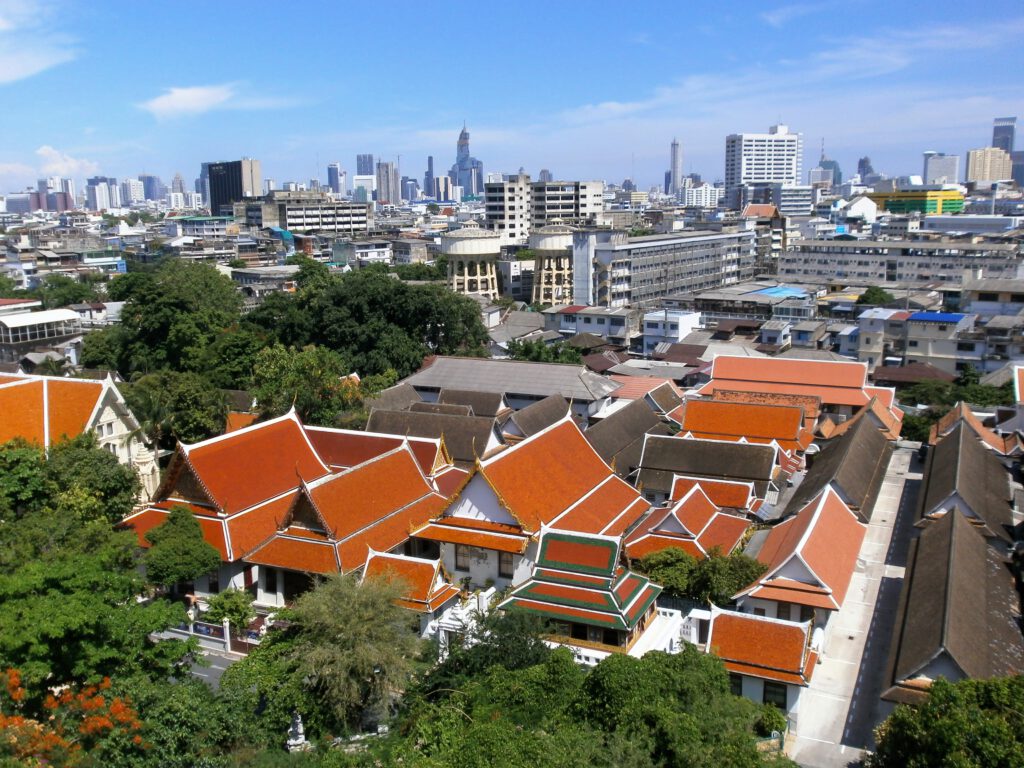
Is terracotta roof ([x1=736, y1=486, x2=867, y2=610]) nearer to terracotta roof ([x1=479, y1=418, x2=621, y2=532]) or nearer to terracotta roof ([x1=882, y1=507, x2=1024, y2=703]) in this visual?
terracotta roof ([x1=882, y1=507, x2=1024, y2=703])

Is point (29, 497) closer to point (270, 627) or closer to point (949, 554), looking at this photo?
point (270, 627)

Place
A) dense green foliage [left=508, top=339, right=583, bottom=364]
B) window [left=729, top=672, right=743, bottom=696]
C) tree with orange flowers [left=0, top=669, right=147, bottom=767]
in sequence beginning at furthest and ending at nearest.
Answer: dense green foliage [left=508, top=339, right=583, bottom=364]
window [left=729, top=672, right=743, bottom=696]
tree with orange flowers [left=0, top=669, right=147, bottom=767]

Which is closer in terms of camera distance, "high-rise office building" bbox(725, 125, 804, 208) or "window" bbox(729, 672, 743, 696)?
"window" bbox(729, 672, 743, 696)

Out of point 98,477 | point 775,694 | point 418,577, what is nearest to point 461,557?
point 418,577

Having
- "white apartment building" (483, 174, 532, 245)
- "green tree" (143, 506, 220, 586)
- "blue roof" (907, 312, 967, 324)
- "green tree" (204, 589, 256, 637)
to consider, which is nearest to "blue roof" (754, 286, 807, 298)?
"blue roof" (907, 312, 967, 324)

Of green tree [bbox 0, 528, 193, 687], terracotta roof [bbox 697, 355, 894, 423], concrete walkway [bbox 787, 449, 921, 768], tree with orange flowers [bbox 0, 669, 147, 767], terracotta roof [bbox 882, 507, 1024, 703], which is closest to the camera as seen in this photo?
tree with orange flowers [bbox 0, 669, 147, 767]

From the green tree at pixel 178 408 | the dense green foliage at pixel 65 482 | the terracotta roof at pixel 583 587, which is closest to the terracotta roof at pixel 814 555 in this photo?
the terracotta roof at pixel 583 587
